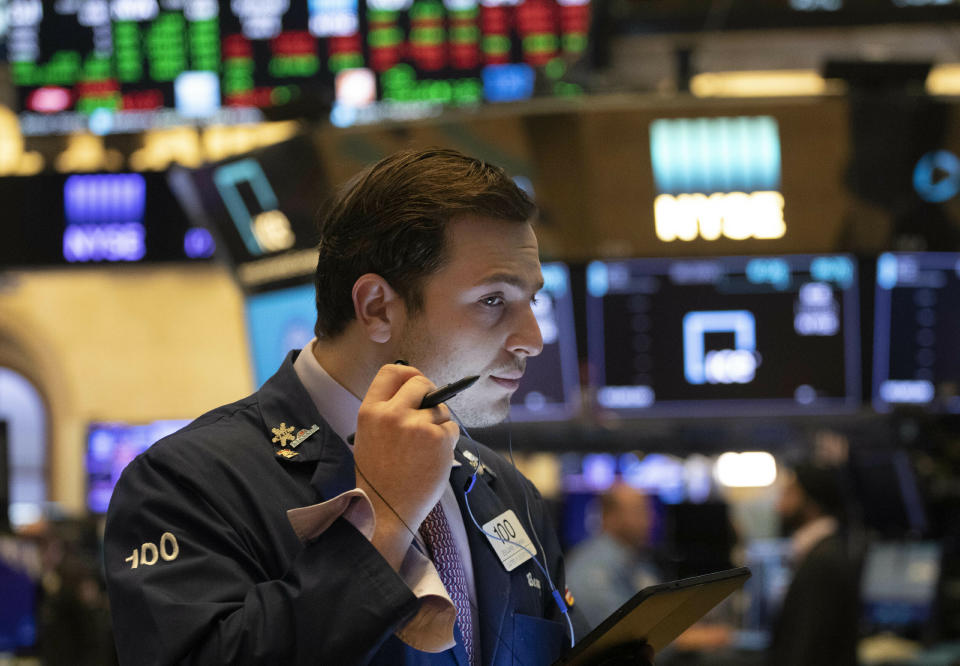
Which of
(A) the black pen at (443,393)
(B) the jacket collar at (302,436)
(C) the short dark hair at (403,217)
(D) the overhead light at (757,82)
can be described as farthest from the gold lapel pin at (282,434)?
(D) the overhead light at (757,82)

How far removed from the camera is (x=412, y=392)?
4.07 feet

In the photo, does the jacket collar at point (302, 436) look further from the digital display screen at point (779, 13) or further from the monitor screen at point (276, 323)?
the digital display screen at point (779, 13)

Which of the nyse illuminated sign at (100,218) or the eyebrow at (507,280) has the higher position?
the eyebrow at (507,280)

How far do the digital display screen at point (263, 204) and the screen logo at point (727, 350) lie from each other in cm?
158

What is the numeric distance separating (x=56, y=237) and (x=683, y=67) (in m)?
2.75

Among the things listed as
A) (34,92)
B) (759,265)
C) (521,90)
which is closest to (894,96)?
(759,265)

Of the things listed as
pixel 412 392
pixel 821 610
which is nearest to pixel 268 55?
pixel 821 610

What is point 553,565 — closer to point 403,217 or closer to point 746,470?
point 403,217

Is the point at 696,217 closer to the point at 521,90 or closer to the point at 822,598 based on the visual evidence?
the point at 521,90

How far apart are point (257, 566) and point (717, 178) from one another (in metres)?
3.50

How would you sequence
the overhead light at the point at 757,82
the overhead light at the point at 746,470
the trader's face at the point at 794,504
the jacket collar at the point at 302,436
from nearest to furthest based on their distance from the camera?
1. the jacket collar at the point at 302,436
2. the trader's face at the point at 794,504
3. the overhead light at the point at 757,82
4. the overhead light at the point at 746,470

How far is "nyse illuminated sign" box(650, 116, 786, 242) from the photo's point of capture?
441cm

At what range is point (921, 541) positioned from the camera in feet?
17.3

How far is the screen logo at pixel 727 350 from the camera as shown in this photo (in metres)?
4.56
